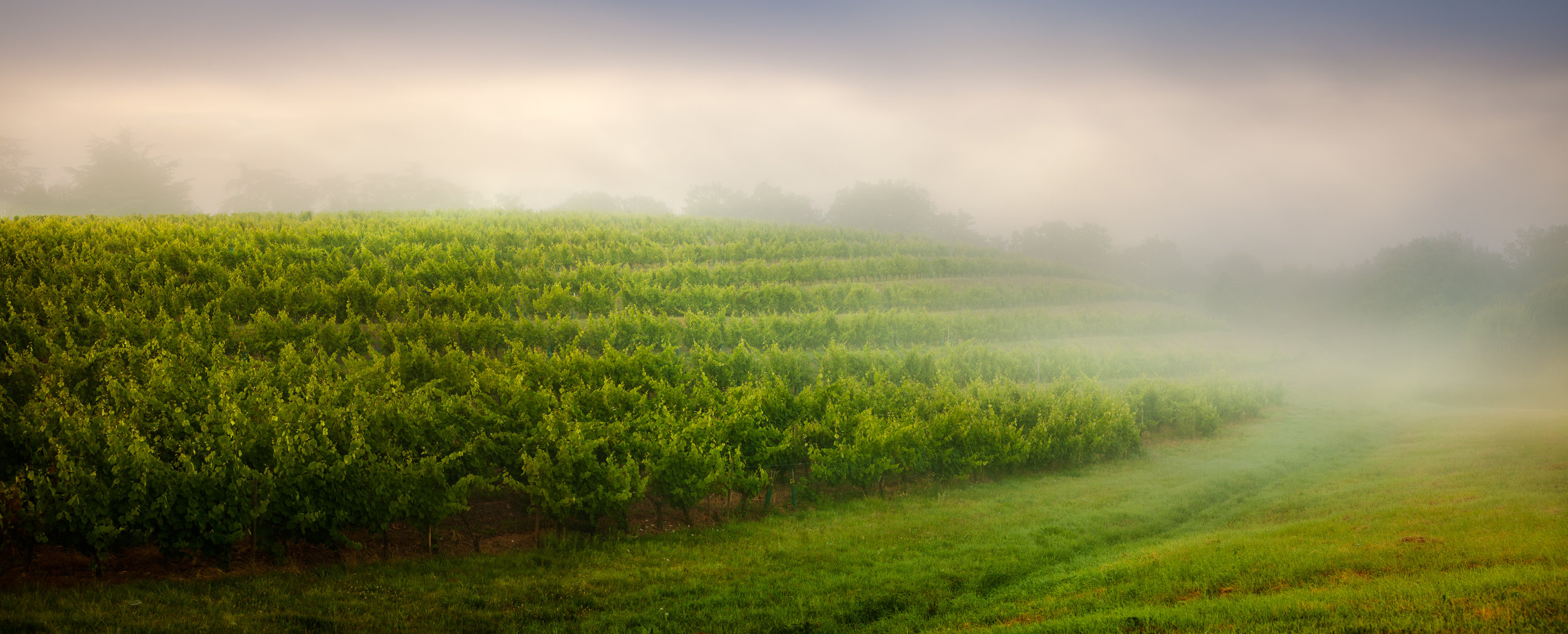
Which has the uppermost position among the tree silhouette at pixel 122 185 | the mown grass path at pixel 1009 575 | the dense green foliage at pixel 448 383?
the tree silhouette at pixel 122 185

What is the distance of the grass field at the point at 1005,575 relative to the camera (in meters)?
10.0

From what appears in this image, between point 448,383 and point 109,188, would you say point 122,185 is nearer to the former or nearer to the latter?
point 109,188

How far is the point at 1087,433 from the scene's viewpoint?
24719 millimetres

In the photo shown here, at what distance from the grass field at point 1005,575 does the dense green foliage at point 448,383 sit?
1325mm

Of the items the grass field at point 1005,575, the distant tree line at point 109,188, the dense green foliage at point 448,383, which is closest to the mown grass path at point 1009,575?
the grass field at point 1005,575

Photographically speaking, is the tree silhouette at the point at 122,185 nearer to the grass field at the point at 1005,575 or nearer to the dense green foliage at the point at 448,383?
the dense green foliage at the point at 448,383

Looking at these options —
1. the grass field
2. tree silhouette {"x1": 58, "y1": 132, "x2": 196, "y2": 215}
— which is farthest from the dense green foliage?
tree silhouette {"x1": 58, "y1": 132, "x2": 196, "y2": 215}

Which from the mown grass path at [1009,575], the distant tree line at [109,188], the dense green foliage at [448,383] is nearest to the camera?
the mown grass path at [1009,575]

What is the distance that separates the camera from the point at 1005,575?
13.9m

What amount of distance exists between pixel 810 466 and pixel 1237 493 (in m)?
13.3

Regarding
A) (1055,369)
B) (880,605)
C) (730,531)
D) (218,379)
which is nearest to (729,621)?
(880,605)

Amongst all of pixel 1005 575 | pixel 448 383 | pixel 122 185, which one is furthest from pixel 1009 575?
pixel 122 185

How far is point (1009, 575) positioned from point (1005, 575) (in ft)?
0.32

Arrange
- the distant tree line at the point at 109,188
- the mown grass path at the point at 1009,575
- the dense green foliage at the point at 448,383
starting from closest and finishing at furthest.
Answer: the mown grass path at the point at 1009,575, the dense green foliage at the point at 448,383, the distant tree line at the point at 109,188
